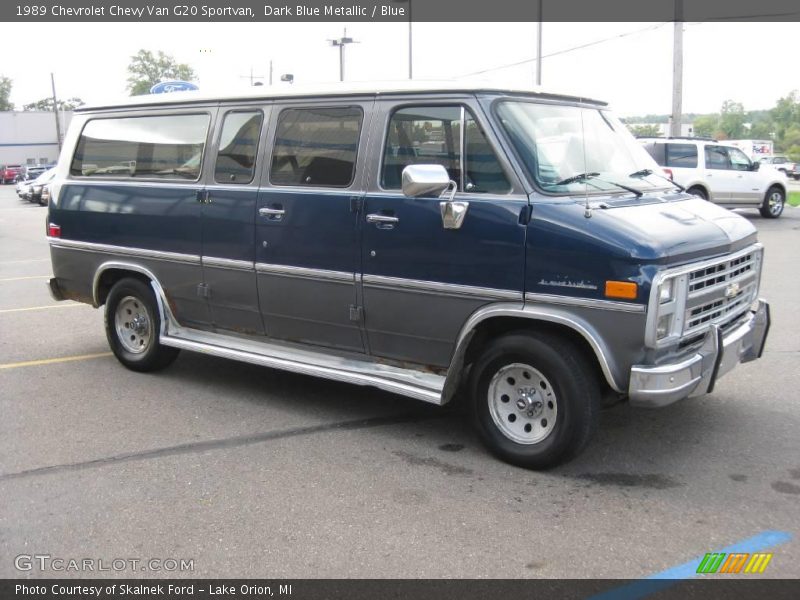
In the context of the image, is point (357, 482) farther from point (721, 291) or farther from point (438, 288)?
point (721, 291)

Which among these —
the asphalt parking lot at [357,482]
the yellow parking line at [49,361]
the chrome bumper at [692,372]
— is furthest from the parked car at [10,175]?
the chrome bumper at [692,372]

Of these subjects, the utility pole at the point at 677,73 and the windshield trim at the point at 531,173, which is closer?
the windshield trim at the point at 531,173

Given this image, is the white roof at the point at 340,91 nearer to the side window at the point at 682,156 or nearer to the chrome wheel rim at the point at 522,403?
the chrome wheel rim at the point at 522,403

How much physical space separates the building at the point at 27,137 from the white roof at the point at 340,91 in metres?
83.9

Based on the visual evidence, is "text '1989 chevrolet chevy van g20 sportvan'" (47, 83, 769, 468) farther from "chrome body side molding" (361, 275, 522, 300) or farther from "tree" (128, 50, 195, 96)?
"tree" (128, 50, 195, 96)

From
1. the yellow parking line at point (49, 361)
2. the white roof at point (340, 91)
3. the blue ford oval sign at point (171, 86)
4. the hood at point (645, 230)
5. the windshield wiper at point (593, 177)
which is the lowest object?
the yellow parking line at point (49, 361)

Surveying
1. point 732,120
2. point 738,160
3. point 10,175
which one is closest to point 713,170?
point 738,160

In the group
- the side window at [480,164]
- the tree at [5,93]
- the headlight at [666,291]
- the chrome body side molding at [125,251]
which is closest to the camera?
the headlight at [666,291]

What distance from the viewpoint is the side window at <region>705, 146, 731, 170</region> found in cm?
1888

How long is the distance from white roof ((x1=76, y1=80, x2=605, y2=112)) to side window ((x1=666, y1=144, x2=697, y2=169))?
1402cm

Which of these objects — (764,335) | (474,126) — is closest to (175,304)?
(474,126)

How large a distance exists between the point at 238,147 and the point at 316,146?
761 mm

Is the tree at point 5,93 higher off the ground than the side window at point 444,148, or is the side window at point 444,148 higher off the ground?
the tree at point 5,93

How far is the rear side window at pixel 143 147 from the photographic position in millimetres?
6277
